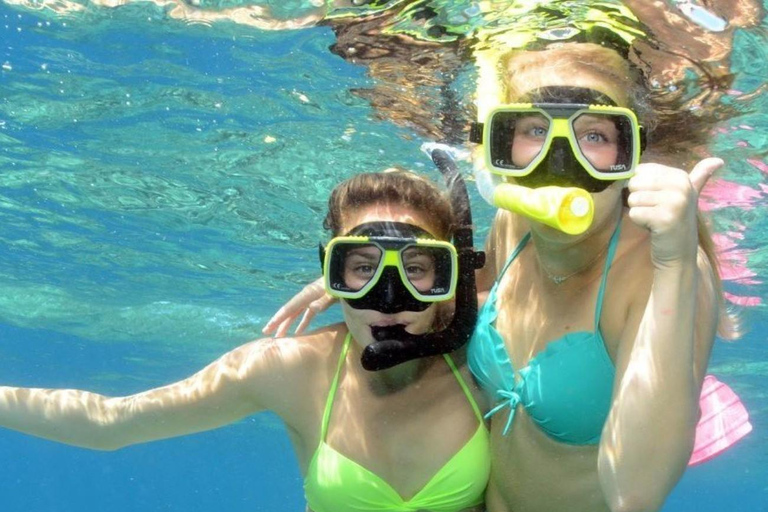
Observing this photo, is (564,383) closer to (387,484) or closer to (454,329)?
(454,329)

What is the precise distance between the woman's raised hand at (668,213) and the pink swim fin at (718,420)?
10.9 ft

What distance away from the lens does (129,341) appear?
3238cm

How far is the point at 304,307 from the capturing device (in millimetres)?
6793

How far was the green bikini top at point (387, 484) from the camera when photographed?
5.16 m

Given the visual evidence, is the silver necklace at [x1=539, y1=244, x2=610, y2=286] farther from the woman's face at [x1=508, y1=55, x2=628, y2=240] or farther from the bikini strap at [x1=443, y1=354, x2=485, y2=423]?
the bikini strap at [x1=443, y1=354, x2=485, y2=423]

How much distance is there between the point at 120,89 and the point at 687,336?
9691 millimetres

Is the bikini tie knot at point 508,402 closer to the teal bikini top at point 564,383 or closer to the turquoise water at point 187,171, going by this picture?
the teal bikini top at point 564,383

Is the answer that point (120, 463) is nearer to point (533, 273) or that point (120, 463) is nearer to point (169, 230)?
point (169, 230)

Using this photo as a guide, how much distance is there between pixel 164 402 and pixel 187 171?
913 centimetres

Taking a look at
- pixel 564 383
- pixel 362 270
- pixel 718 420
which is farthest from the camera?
pixel 718 420

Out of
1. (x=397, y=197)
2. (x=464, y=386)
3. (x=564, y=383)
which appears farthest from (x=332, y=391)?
(x=564, y=383)

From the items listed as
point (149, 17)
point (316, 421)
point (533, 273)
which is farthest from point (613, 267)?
A: point (149, 17)

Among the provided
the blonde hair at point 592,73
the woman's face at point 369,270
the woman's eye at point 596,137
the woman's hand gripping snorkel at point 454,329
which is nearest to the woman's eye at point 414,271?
the woman's face at point 369,270

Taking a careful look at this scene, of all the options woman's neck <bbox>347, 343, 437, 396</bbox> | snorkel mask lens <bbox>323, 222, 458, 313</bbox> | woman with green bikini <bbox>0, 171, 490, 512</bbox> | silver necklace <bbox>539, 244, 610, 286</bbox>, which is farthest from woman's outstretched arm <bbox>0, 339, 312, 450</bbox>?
silver necklace <bbox>539, 244, 610, 286</bbox>
